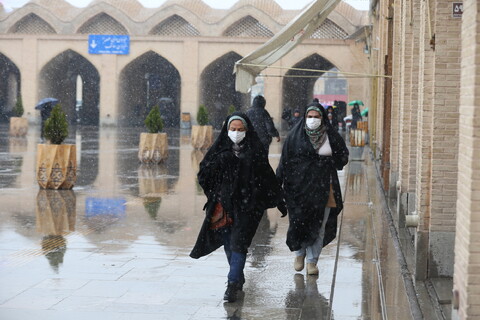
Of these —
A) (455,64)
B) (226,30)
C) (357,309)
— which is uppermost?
(226,30)

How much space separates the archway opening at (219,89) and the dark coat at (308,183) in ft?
100

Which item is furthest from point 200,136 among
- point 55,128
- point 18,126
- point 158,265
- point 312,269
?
point 312,269

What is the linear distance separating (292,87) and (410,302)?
34.4 metres

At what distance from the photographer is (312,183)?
600 centimetres

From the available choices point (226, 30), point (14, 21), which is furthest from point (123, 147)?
point (14, 21)

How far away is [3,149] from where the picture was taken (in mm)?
19672

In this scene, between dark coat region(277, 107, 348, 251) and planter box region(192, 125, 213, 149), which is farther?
planter box region(192, 125, 213, 149)

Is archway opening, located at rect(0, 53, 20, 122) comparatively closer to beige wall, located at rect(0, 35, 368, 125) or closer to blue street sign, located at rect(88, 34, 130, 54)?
beige wall, located at rect(0, 35, 368, 125)

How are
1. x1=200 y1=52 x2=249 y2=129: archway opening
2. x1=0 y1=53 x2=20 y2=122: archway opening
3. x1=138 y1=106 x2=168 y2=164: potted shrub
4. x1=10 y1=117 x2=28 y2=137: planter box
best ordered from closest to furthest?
x1=138 y1=106 x2=168 y2=164: potted shrub, x1=10 y1=117 x2=28 y2=137: planter box, x1=200 y1=52 x2=249 y2=129: archway opening, x1=0 y1=53 x2=20 y2=122: archway opening

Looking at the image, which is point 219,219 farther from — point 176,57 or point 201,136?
point 176,57

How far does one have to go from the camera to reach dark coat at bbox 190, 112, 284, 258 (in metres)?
5.35

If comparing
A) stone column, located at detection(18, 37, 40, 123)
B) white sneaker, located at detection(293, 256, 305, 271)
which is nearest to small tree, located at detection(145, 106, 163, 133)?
white sneaker, located at detection(293, 256, 305, 271)

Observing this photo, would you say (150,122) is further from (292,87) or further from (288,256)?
(292,87)

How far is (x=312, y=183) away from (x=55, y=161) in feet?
19.5
